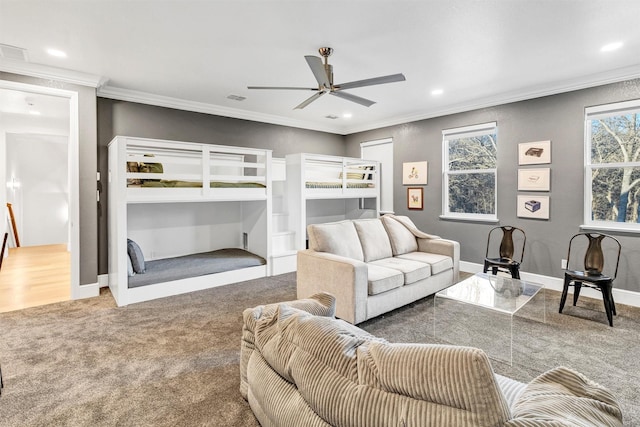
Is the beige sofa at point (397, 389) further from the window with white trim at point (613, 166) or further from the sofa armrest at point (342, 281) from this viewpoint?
the window with white trim at point (613, 166)

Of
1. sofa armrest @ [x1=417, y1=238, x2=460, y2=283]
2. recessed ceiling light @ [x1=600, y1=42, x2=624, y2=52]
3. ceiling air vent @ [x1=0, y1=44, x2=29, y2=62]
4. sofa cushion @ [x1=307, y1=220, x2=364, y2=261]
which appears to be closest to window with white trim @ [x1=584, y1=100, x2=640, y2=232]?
recessed ceiling light @ [x1=600, y1=42, x2=624, y2=52]

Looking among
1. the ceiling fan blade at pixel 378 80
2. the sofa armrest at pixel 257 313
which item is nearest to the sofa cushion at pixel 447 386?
the sofa armrest at pixel 257 313

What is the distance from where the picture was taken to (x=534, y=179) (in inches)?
173

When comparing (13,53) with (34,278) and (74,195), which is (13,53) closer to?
(74,195)

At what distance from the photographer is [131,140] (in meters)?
3.69

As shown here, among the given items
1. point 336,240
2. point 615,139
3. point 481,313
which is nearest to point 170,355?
point 336,240

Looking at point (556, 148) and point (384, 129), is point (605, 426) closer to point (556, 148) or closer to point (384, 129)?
point (556, 148)

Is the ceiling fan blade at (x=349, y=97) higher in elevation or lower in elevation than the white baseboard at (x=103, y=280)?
higher

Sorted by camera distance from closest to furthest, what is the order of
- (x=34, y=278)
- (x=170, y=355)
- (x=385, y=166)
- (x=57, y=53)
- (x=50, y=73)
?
(x=170, y=355), (x=57, y=53), (x=50, y=73), (x=34, y=278), (x=385, y=166)

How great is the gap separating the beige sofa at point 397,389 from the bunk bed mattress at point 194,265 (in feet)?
10.4

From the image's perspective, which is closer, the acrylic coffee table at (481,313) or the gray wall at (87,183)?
the acrylic coffee table at (481,313)

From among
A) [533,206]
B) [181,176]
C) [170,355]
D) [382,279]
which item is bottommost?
[170,355]

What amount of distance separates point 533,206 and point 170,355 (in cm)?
462

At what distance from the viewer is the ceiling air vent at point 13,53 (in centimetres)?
315
